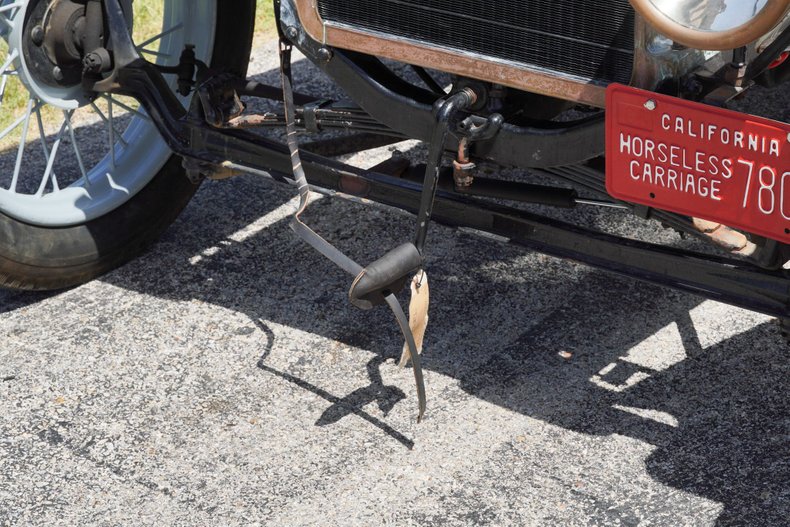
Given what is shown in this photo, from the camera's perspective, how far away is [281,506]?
2.49 m

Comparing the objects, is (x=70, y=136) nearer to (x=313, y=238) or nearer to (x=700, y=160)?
(x=313, y=238)

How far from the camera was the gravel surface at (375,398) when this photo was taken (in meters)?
2.51

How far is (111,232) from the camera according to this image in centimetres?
343

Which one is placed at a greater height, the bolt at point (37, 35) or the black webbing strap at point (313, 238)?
the bolt at point (37, 35)

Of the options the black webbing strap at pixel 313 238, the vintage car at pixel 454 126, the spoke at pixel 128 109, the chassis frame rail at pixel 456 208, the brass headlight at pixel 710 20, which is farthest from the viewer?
the spoke at pixel 128 109

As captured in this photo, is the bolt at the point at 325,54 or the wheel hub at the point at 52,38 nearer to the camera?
the bolt at the point at 325,54

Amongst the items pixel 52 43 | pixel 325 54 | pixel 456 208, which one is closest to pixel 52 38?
pixel 52 43

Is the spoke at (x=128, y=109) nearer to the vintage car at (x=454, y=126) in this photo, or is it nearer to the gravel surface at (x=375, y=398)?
the vintage car at (x=454, y=126)

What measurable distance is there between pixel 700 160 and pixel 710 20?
0.27 meters

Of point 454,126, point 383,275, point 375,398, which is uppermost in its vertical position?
point 454,126

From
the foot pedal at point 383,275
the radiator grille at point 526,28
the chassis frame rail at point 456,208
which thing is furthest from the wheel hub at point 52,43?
the foot pedal at point 383,275

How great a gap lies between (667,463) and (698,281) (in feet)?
1.42

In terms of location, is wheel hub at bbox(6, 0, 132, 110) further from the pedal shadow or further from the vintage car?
the pedal shadow

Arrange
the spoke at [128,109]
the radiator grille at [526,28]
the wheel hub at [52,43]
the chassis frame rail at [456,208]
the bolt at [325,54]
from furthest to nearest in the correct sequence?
1. the spoke at [128,109]
2. the wheel hub at [52,43]
3. the bolt at [325,54]
4. the chassis frame rail at [456,208]
5. the radiator grille at [526,28]
